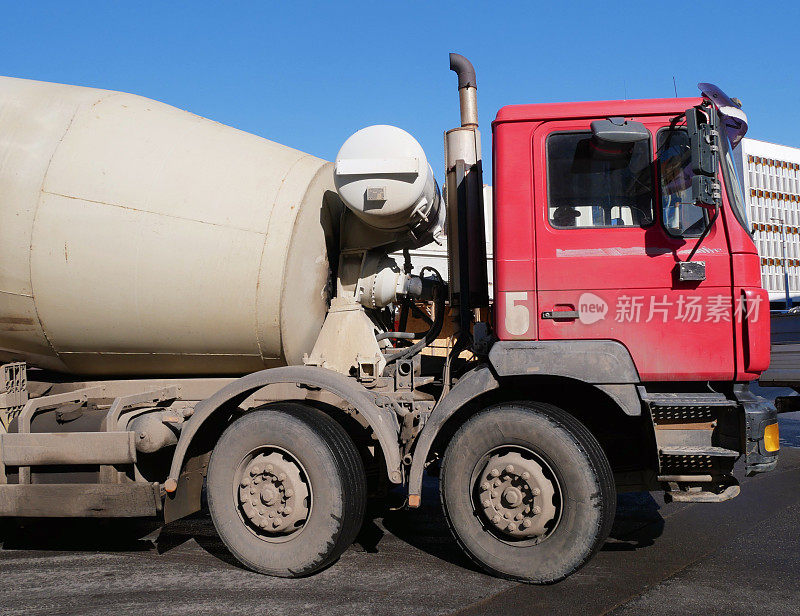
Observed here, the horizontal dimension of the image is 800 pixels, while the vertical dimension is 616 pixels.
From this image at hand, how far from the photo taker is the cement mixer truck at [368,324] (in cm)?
396

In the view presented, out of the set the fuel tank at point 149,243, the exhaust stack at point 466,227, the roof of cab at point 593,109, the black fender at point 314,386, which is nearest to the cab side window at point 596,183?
the roof of cab at point 593,109

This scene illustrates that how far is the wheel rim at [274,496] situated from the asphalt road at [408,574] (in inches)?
12.4

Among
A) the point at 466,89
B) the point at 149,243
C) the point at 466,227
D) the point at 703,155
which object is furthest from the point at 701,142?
the point at 149,243

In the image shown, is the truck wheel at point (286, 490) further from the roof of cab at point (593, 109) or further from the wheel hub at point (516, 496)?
the roof of cab at point (593, 109)

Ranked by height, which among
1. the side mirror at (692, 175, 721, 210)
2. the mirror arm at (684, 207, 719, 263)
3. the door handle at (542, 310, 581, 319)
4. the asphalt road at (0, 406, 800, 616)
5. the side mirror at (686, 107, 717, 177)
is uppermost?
the side mirror at (686, 107, 717, 177)

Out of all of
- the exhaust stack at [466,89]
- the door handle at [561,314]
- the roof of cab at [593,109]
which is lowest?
the door handle at [561,314]

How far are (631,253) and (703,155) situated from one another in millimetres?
665

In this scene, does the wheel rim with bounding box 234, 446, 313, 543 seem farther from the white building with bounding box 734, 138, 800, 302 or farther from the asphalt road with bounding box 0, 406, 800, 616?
the white building with bounding box 734, 138, 800, 302

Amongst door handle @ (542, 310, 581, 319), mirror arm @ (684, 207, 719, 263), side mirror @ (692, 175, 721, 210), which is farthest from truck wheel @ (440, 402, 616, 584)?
side mirror @ (692, 175, 721, 210)

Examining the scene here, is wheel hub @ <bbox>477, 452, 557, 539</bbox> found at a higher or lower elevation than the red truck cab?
lower

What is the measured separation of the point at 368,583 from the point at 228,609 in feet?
2.74

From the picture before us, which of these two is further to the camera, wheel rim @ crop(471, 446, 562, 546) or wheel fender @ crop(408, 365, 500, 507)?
wheel fender @ crop(408, 365, 500, 507)

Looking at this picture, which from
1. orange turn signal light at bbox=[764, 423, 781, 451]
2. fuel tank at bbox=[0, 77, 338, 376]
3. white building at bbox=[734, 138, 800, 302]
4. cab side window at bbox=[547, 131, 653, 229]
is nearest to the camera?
orange turn signal light at bbox=[764, 423, 781, 451]

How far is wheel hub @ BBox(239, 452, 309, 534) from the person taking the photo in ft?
13.8
